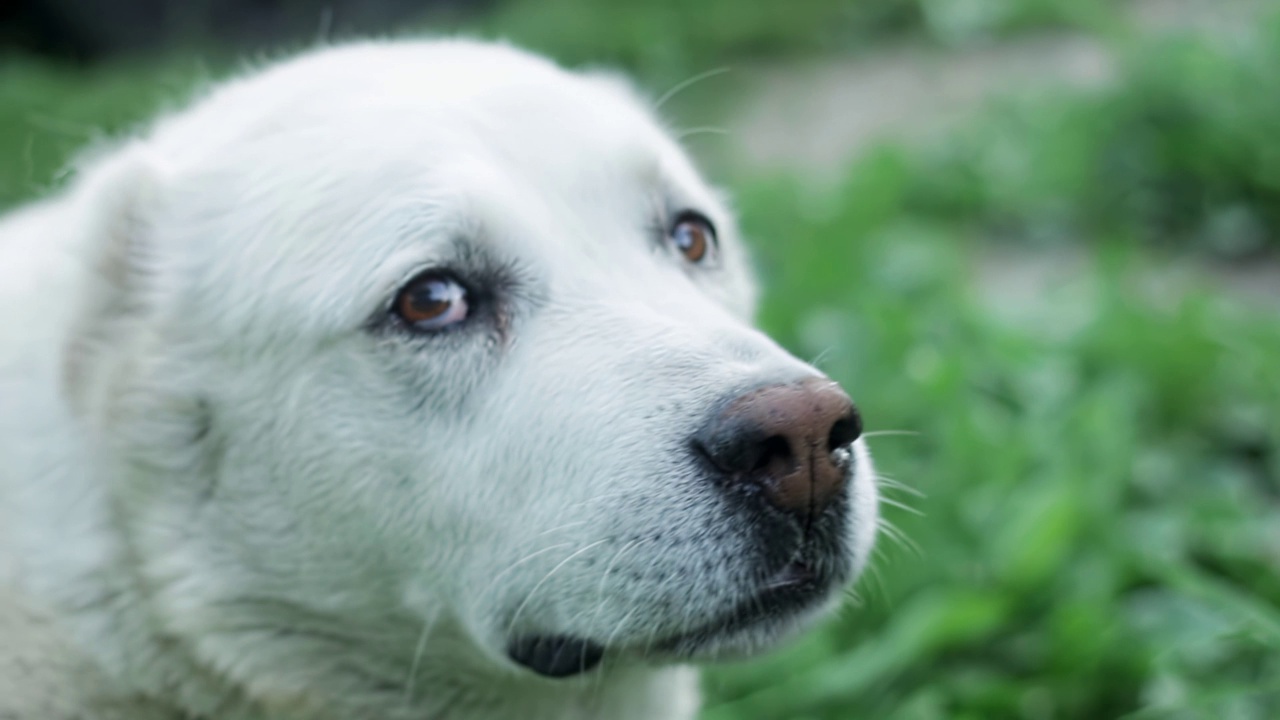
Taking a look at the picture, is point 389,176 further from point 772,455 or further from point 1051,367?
point 1051,367

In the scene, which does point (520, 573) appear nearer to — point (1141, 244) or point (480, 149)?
point (480, 149)

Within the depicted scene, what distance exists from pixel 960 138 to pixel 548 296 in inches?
196

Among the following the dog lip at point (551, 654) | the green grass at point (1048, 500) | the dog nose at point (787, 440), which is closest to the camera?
the dog nose at point (787, 440)

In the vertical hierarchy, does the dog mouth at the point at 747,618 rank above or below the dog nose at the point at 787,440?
below

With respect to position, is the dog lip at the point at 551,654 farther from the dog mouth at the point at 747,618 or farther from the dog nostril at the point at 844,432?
the dog nostril at the point at 844,432

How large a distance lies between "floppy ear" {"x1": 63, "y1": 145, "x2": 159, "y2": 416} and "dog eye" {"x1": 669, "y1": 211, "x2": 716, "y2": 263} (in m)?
1.13

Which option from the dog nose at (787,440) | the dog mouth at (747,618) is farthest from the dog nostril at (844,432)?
the dog mouth at (747,618)

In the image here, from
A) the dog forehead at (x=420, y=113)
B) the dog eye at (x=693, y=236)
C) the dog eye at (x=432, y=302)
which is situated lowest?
the dog eye at (x=432, y=302)

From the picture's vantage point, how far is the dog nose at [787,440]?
81.0 inches

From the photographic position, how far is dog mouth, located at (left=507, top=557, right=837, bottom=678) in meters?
2.22

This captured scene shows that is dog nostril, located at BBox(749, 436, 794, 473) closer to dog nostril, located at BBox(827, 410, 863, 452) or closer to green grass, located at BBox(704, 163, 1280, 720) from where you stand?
dog nostril, located at BBox(827, 410, 863, 452)

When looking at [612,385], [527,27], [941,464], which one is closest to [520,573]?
[612,385]

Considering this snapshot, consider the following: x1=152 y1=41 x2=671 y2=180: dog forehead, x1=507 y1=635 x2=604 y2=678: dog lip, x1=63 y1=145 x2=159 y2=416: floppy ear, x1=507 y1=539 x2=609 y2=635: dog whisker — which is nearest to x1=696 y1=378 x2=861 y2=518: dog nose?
x1=507 y1=539 x2=609 y2=635: dog whisker

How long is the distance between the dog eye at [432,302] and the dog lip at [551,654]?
635 millimetres
